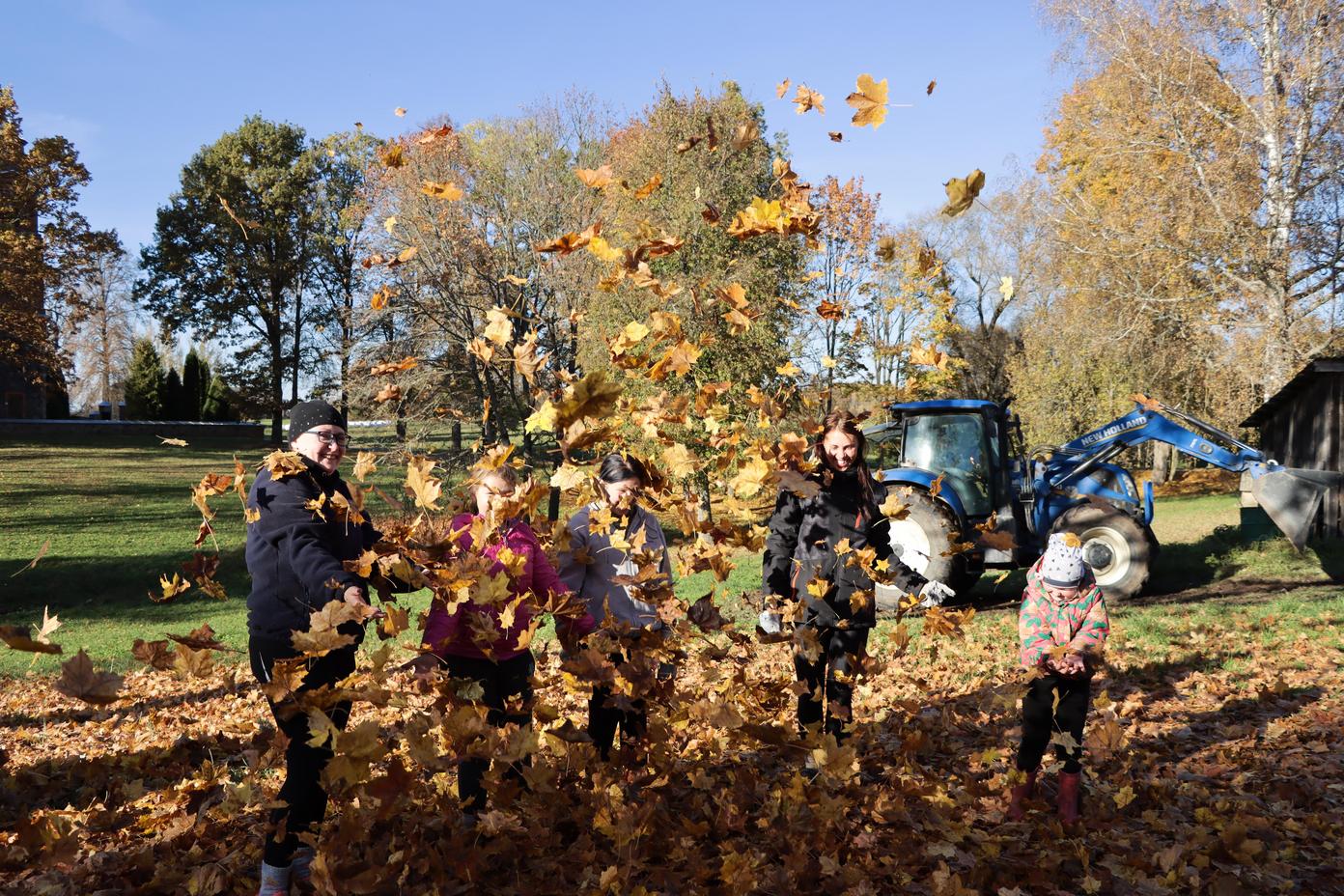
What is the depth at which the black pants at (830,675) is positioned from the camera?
14.4 feet

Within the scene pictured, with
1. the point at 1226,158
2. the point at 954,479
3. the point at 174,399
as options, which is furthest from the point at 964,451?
the point at 174,399

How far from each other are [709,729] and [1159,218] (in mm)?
17598

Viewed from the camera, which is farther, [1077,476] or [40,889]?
[1077,476]

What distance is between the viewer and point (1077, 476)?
1101 cm

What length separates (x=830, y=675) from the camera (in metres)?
4.41

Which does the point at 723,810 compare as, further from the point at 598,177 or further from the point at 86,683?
the point at 598,177

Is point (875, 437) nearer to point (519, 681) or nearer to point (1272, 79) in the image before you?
point (519, 681)

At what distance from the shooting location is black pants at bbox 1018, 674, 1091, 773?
412cm

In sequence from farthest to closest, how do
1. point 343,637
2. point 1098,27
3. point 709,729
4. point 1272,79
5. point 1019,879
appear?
point 1098,27 < point 1272,79 < point 709,729 < point 1019,879 < point 343,637

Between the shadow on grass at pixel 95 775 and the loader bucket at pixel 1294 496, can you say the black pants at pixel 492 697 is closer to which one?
the shadow on grass at pixel 95 775

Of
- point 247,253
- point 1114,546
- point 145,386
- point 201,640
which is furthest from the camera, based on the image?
point 145,386

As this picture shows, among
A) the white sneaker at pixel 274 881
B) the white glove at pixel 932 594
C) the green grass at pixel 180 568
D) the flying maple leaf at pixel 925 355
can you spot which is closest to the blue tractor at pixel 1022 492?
the green grass at pixel 180 568

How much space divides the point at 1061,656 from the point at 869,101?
253 cm

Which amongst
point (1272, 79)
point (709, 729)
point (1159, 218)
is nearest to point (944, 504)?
point (709, 729)
